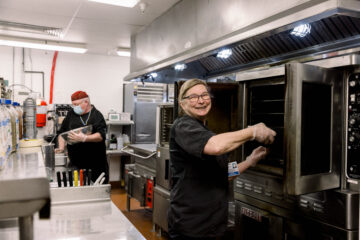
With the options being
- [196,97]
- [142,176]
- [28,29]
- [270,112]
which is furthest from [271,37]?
[28,29]

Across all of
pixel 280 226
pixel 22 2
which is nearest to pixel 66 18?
pixel 22 2

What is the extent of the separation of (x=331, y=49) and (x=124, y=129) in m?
5.02

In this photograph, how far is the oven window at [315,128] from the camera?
5.68 feet

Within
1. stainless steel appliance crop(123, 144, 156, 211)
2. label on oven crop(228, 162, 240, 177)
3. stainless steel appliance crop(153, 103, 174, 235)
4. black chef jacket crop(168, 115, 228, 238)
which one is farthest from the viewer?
stainless steel appliance crop(123, 144, 156, 211)

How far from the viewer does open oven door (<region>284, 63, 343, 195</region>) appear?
5.47 ft

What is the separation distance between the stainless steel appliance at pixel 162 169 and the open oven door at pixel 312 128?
6.92 ft

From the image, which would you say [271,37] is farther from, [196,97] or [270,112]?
[196,97]

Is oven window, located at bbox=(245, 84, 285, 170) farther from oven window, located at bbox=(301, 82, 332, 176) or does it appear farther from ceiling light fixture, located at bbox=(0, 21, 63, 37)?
ceiling light fixture, located at bbox=(0, 21, 63, 37)

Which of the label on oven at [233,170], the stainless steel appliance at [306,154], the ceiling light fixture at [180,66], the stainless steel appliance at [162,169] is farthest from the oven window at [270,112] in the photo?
the stainless steel appliance at [162,169]

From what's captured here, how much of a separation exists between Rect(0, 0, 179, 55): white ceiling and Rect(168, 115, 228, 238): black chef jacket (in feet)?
7.54

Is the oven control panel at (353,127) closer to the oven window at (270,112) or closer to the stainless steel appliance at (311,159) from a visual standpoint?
the stainless steel appliance at (311,159)

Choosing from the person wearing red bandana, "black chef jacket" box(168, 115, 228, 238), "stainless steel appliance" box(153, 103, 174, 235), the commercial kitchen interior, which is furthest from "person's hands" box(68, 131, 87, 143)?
"black chef jacket" box(168, 115, 228, 238)

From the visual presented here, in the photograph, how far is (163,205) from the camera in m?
3.88

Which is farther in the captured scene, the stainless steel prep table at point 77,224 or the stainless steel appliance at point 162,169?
the stainless steel appliance at point 162,169
